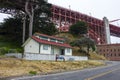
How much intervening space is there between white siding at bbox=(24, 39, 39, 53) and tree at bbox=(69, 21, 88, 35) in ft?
144

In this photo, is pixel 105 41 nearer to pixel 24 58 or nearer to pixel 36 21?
pixel 36 21

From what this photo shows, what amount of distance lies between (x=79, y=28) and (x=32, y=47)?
154 feet

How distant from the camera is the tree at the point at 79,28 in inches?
3499

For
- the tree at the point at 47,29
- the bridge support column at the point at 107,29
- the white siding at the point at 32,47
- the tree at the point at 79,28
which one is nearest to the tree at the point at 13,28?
the tree at the point at 47,29

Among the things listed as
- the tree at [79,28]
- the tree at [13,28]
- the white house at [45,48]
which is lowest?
the white house at [45,48]

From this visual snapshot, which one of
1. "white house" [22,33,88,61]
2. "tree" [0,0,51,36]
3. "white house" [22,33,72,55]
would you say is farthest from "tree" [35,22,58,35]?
"white house" [22,33,72,55]

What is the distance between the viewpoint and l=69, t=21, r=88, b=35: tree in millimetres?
88875

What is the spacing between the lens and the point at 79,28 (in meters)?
90.9

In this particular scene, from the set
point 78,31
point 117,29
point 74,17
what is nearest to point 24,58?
point 78,31

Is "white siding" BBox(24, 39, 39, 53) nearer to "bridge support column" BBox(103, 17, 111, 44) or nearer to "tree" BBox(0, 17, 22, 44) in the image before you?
"tree" BBox(0, 17, 22, 44)

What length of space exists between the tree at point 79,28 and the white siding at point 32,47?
44.0 meters

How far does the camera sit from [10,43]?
58.9 meters

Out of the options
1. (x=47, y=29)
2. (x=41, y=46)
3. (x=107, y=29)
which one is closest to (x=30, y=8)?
(x=47, y=29)

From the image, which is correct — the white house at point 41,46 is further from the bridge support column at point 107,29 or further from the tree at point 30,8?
the bridge support column at point 107,29
